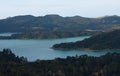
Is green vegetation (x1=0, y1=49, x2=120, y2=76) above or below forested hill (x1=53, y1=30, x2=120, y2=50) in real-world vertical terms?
below

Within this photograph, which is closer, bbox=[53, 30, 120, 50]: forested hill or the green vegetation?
the green vegetation

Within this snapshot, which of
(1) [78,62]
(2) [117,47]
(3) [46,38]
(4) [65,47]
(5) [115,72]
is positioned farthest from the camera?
(3) [46,38]

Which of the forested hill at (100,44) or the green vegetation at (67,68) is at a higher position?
the forested hill at (100,44)

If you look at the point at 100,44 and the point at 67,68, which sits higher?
the point at 100,44

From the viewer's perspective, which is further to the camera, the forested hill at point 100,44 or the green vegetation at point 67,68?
the forested hill at point 100,44

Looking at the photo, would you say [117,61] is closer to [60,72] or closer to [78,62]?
[78,62]

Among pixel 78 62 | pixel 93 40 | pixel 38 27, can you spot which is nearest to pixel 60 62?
pixel 78 62

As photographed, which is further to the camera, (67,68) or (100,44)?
(100,44)

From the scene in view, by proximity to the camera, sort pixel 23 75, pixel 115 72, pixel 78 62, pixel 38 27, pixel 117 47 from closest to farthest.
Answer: pixel 23 75, pixel 115 72, pixel 78 62, pixel 117 47, pixel 38 27
